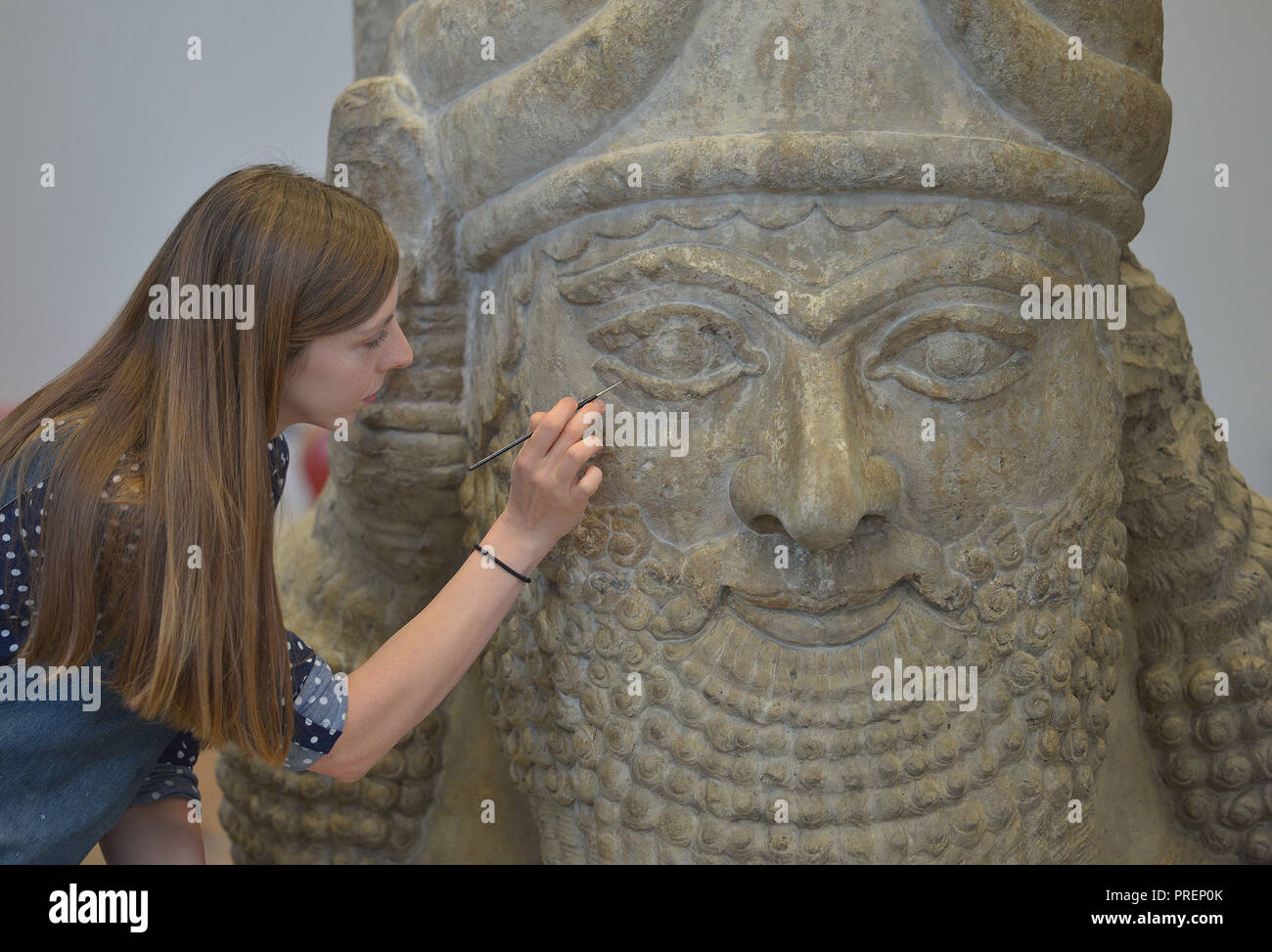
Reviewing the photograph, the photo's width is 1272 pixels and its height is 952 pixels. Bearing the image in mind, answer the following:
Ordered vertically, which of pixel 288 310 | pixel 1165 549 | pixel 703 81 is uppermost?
pixel 703 81

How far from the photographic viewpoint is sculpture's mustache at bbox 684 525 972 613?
1718 mm

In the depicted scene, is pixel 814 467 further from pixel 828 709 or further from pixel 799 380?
pixel 828 709

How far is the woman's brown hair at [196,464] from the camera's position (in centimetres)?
148

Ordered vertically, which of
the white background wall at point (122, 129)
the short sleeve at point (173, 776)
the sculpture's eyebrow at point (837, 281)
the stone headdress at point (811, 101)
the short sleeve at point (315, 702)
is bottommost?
the short sleeve at point (173, 776)

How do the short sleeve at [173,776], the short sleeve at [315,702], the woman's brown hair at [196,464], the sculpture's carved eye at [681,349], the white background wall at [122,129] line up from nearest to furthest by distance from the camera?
1. the woman's brown hair at [196,464]
2. the short sleeve at [315,702]
3. the sculpture's carved eye at [681,349]
4. the short sleeve at [173,776]
5. the white background wall at [122,129]

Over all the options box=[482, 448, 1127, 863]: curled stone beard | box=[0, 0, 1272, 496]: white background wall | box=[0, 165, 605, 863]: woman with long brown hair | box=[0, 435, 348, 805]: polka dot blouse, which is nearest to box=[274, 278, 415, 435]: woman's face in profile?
box=[0, 165, 605, 863]: woman with long brown hair

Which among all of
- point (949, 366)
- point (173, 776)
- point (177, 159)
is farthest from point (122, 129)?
point (949, 366)

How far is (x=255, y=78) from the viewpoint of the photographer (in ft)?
10.8

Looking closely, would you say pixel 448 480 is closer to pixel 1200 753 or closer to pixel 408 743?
pixel 408 743

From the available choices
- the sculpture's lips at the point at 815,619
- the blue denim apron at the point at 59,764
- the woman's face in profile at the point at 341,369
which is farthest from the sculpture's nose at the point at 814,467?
the blue denim apron at the point at 59,764

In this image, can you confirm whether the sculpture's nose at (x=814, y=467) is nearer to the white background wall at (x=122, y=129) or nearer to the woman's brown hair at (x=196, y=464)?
the woman's brown hair at (x=196, y=464)

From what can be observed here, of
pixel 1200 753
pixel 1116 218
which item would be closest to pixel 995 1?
pixel 1116 218

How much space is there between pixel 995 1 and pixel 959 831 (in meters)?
1.08

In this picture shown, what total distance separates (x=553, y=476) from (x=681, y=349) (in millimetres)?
A: 236
